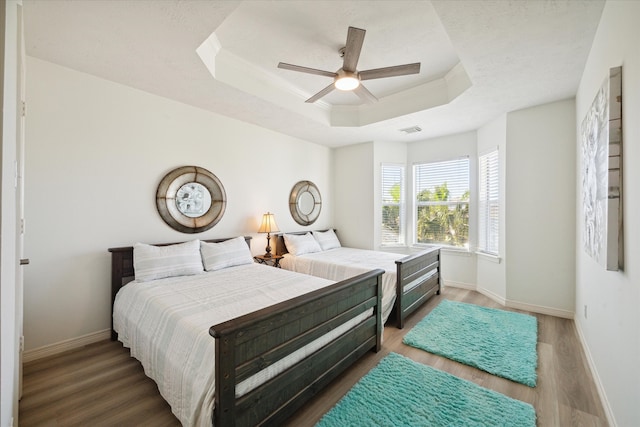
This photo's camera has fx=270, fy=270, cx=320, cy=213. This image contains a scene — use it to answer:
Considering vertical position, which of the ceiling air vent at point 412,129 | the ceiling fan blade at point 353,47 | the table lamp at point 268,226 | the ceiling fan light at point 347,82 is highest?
the ceiling air vent at point 412,129

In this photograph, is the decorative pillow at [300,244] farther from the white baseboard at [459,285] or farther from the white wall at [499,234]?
the white wall at [499,234]

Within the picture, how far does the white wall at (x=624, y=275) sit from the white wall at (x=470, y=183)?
7.85 feet

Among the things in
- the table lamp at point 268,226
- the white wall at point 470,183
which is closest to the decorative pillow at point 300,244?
the table lamp at point 268,226

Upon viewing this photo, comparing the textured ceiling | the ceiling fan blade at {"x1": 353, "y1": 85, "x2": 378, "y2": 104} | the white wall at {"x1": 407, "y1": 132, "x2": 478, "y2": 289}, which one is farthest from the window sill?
the ceiling fan blade at {"x1": 353, "y1": 85, "x2": 378, "y2": 104}

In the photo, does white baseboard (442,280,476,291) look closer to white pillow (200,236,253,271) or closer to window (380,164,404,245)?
window (380,164,404,245)

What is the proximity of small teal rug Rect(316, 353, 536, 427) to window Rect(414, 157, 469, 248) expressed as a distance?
308cm

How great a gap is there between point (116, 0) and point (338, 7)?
60.8 inches

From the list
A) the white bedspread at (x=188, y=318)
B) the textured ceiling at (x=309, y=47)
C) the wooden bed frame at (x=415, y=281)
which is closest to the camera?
the white bedspread at (x=188, y=318)

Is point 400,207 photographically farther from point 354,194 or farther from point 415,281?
point 415,281

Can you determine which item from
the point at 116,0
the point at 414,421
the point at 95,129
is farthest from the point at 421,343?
the point at 95,129

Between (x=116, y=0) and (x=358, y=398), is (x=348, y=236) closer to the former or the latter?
(x=358, y=398)

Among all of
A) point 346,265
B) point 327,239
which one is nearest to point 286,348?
point 346,265

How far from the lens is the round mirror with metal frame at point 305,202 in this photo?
476 centimetres

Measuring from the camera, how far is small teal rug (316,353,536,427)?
1.70 meters
